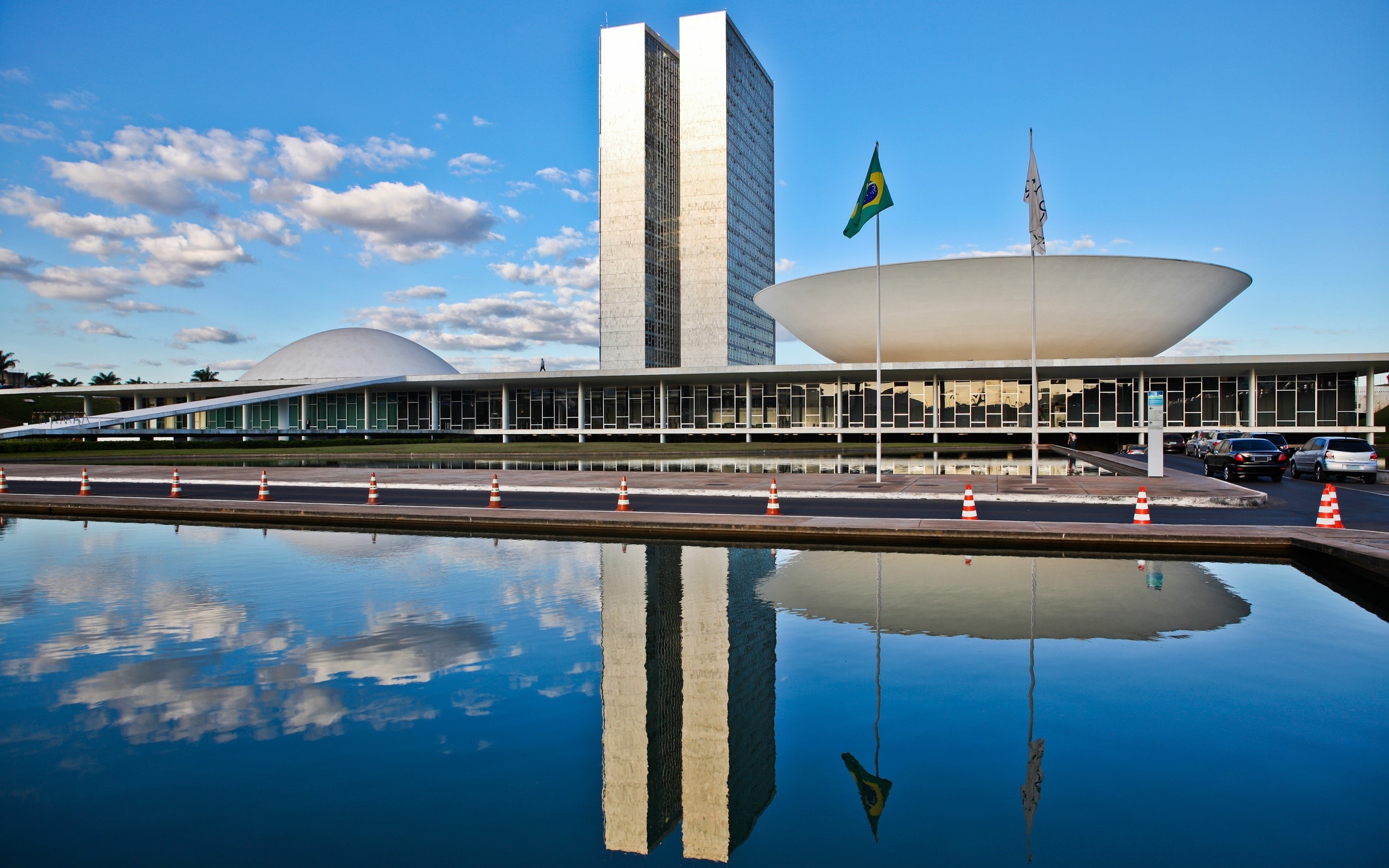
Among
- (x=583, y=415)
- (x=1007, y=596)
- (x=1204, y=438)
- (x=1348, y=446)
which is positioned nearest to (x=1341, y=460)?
(x=1348, y=446)

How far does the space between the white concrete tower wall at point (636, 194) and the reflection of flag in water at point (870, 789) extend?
Result: 119m

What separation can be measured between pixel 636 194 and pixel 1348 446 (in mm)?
103863

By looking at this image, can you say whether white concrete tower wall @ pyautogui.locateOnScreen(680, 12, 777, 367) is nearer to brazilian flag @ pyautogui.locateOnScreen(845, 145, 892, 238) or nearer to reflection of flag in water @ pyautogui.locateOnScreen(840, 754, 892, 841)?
brazilian flag @ pyautogui.locateOnScreen(845, 145, 892, 238)

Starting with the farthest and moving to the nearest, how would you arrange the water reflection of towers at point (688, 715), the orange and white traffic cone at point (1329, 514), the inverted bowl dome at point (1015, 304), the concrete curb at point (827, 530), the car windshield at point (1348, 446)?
1. the inverted bowl dome at point (1015, 304)
2. the car windshield at point (1348, 446)
3. the orange and white traffic cone at point (1329, 514)
4. the concrete curb at point (827, 530)
5. the water reflection of towers at point (688, 715)

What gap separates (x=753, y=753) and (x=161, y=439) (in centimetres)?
7051

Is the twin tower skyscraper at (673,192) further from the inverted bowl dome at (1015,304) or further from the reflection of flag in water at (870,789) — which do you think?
the reflection of flag in water at (870,789)

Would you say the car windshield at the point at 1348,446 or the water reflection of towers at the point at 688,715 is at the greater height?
the car windshield at the point at 1348,446

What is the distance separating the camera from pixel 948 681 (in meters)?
7.32

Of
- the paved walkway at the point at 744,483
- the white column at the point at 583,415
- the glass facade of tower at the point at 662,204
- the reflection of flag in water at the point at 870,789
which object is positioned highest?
the glass facade of tower at the point at 662,204

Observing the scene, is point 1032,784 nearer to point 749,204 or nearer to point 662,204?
point 662,204

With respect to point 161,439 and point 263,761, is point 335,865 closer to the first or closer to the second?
point 263,761

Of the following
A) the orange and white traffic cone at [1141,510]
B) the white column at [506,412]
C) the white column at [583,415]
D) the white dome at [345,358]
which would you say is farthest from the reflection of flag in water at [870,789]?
the white dome at [345,358]

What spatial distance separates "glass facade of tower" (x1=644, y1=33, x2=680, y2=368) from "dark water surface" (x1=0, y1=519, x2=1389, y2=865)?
114 m

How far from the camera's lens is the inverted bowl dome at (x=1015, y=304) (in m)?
52.6
